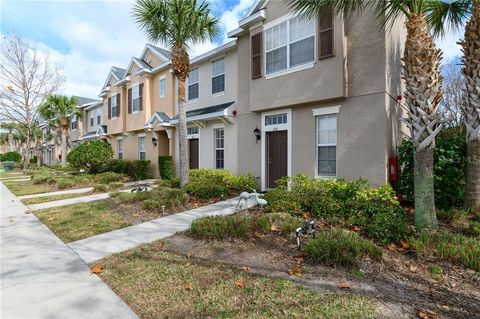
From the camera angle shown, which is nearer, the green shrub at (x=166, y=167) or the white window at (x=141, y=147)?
the green shrub at (x=166, y=167)

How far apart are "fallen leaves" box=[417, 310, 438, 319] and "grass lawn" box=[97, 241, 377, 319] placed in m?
0.47

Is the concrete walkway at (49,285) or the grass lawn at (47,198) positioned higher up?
the grass lawn at (47,198)

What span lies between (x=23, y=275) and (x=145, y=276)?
2.00m

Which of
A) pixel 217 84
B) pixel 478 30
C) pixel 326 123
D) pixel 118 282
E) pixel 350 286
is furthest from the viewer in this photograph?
pixel 217 84

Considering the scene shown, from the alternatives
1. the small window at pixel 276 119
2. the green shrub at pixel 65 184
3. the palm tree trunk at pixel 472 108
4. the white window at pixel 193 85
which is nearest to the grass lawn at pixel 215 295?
the palm tree trunk at pixel 472 108

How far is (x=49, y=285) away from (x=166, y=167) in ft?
40.9

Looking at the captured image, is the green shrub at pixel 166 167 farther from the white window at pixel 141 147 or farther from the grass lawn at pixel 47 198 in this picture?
the grass lawn at pixel 47 198

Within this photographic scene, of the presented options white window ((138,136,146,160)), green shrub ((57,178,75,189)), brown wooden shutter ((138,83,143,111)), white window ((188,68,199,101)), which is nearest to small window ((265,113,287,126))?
white window ((188,68,199,101))

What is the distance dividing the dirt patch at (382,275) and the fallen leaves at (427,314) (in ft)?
0.17

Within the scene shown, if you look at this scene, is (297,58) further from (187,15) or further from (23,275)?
(23,275)

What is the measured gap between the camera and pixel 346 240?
15.0ft

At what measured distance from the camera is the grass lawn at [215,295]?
3092 millimetres

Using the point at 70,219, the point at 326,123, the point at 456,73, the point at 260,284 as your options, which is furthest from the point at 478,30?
the point at 456,73

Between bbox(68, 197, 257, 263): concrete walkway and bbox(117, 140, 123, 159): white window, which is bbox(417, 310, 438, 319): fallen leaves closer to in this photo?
bbox(68, 197, 257, 263): concrete walkway
